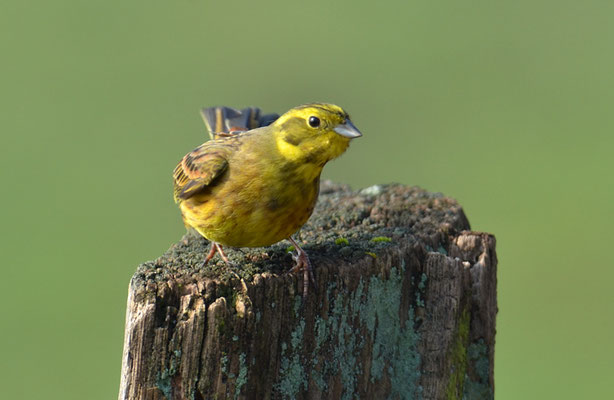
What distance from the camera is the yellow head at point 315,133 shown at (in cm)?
457

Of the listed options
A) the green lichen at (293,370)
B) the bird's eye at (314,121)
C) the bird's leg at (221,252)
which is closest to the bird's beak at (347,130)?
A: the bird's eye at (314,121)

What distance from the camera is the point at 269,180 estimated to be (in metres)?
4.68

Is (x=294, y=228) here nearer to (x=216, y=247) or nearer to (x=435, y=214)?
(x=216, y=247)

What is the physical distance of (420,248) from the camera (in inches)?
185

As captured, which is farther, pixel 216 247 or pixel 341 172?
pixel 341 172

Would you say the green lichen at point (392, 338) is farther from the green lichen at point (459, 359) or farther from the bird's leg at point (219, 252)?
the bird's leg at point (219, 252)

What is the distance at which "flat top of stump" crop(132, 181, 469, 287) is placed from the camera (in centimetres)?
431

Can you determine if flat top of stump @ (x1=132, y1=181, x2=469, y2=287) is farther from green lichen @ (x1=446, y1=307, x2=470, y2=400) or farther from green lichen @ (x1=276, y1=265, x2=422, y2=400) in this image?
green lichen @ (x1=446, y1=307, x2=470, y2=400)

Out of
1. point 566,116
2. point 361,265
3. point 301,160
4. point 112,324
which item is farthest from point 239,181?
point 566,116

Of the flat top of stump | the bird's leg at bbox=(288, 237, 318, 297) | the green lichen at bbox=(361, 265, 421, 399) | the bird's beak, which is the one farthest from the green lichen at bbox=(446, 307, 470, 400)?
the bird's beak

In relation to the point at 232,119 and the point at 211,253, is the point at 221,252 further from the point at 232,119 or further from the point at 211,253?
the point at 232,119

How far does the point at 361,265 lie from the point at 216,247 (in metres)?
0.87

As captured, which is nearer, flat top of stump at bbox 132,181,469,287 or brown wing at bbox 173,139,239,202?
flat top of stump at bbox 132,181,469,287

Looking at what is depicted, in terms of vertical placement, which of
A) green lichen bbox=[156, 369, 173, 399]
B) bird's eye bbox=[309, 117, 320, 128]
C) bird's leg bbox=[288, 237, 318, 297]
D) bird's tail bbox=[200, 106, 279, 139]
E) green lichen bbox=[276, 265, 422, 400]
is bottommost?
green lichen bbox=[156, 369, 173, 399]
